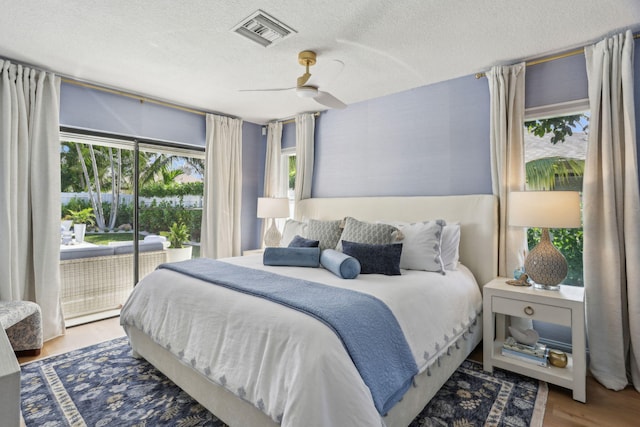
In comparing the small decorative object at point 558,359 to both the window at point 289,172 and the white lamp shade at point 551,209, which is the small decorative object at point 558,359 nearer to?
the white lamp shade at point 551,209

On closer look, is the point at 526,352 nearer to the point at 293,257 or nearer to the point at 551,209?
the point at 551,209

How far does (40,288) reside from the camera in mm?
3027

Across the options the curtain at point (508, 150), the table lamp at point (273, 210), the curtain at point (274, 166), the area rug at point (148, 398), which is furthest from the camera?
the curtain at point (274, 166)

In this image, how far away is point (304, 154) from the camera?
438cm

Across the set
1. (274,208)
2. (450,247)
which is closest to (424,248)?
(450,247)

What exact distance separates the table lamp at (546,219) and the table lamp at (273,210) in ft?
8.54

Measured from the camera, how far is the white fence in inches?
139

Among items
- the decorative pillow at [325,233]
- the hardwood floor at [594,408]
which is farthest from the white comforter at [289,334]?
the hardwood floor at [594,408]

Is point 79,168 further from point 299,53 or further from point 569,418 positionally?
point 569,418

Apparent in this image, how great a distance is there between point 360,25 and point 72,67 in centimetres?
268

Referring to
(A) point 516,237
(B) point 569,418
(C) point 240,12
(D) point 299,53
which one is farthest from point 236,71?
(B) point 569,418

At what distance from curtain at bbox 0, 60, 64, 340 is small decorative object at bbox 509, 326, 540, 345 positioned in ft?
13.3

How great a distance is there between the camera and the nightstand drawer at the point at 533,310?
216cm

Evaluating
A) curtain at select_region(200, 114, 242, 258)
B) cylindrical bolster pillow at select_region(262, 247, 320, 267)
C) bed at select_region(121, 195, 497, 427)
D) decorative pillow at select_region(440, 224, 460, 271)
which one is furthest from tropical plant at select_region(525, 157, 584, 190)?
curtain at select_region(200, 114, 242, 258)
